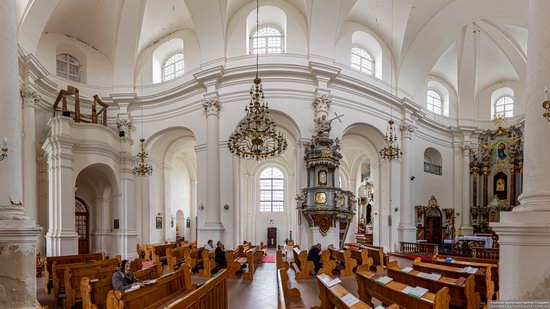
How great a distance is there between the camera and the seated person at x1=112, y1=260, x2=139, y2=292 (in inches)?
237

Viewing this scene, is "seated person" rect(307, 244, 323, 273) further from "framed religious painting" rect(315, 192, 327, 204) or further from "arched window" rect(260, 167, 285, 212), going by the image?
"arched window" rect(260, 167, 285, 212)

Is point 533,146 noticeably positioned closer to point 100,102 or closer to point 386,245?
point 386,245

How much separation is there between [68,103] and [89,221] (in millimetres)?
5345

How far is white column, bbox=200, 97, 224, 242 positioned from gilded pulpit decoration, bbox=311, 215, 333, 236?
3790mm

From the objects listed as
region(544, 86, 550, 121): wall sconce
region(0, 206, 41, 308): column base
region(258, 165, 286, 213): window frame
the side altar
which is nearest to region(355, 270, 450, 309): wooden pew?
region(544, 86, 550, 121): wall sconce

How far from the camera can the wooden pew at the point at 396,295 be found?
4.19m

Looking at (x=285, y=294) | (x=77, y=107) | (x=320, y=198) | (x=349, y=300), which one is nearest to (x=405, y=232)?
(x=320, y=198)

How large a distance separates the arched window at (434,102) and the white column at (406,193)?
4323mm

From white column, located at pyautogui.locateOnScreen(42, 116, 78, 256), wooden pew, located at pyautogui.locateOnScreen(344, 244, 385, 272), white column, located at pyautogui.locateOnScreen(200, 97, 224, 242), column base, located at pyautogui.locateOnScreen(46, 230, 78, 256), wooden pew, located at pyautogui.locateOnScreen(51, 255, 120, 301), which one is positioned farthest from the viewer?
white column, located at pyautogui.locateOnScreen(200, 97, 224, 242)

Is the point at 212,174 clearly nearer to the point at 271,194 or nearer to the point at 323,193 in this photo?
the point at 323,193

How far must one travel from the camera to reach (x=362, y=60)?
18.6 metres

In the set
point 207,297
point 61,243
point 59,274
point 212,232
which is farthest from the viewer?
point 212,232

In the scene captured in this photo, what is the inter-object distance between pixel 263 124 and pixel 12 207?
8.73 metres

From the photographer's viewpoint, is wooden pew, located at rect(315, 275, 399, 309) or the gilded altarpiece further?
the gilded altarpiece
